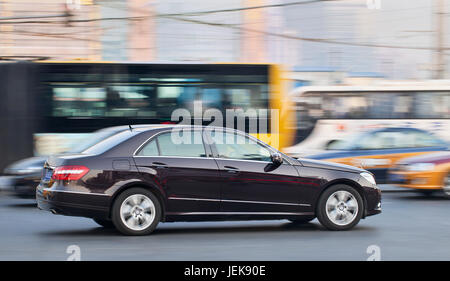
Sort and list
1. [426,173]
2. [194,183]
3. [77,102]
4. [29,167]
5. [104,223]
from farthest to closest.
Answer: [77,102] → [426,173] → [29,167] → [104,223] → [194,183]

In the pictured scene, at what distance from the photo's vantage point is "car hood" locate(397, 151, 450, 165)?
1318 cm

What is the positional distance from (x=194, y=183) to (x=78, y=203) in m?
1.37

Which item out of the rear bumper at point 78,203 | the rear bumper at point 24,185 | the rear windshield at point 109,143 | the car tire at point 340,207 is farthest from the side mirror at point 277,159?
the rear bumper at point 24,185

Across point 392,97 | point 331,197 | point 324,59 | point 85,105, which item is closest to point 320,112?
point 392,97

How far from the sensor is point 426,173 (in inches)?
512

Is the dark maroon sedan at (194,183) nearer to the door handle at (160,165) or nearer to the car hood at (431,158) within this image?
the door handle at (160,165)

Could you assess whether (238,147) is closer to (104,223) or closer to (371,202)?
(371,202)

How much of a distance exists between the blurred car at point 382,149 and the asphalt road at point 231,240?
13.6ft

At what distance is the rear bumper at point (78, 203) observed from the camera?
790 cm

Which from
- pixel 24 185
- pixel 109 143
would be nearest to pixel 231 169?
pixel 109 143

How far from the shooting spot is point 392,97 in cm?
1930

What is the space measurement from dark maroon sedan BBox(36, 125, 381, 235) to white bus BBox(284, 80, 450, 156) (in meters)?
10.1

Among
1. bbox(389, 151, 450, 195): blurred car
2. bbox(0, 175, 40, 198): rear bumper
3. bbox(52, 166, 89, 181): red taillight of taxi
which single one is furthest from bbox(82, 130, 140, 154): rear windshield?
bbox(389, 151, 450, 195): blurred car

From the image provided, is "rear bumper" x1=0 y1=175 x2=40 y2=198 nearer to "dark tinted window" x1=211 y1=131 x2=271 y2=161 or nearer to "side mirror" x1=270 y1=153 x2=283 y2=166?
"dark tinted window" x1=211 y1=131 x2=271 y2=161
